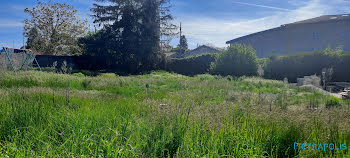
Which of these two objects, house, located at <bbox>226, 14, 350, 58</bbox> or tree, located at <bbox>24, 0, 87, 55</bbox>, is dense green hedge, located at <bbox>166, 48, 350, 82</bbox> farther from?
tree, located at <bbox>24, 0, 87, 55</bbox>

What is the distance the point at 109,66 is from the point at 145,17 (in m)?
6.75

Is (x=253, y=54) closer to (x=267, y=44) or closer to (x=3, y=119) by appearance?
(x=267, y=44)

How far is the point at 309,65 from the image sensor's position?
17.7 meters

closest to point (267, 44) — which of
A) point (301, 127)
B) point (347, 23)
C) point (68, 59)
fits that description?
point (347, 23)

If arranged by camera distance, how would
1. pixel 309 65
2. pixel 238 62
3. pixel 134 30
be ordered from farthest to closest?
pixel 134 30
pixel 238 62
pixel 309 65

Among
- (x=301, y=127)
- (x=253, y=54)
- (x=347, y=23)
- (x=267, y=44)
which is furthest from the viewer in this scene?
(x=267, y=44)

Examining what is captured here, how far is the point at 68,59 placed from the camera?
26.3m

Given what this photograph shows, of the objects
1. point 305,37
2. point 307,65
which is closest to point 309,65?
point 307,65

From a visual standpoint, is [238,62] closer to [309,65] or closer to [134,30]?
[309,65]

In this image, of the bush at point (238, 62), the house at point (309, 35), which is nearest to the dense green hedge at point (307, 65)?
the bush at point (238, 62)

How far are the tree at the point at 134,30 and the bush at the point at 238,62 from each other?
9205 mm

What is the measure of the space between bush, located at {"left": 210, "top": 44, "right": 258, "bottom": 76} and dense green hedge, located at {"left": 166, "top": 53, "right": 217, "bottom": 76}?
6644mm

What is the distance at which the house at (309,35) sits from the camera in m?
25.3

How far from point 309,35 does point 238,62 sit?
44.4ft
